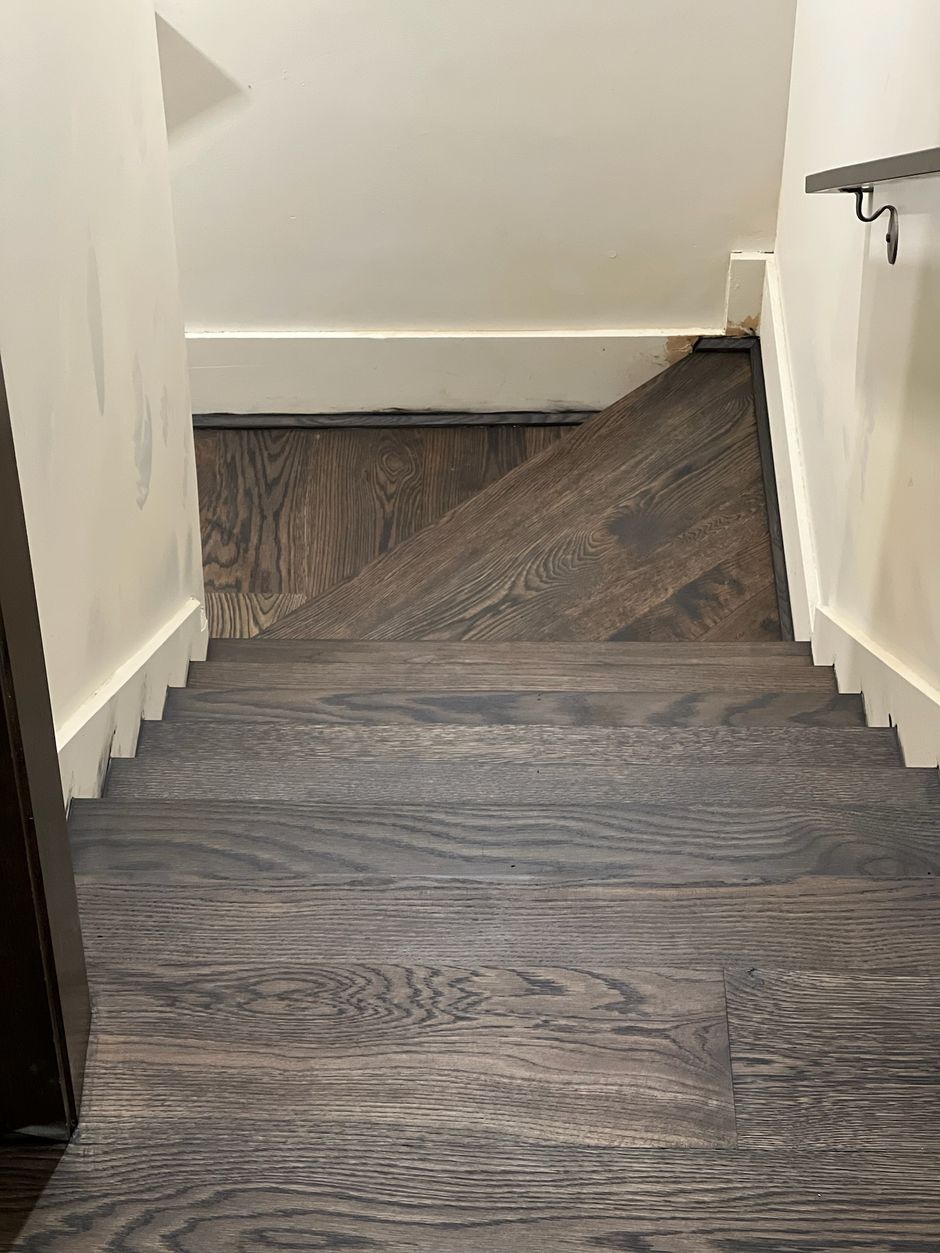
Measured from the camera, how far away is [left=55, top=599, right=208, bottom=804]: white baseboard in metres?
1.57

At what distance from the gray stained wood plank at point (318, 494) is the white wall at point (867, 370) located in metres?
0.90

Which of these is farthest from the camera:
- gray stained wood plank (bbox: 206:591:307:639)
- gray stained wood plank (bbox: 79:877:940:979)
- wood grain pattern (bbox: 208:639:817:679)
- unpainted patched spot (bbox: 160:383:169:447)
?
gray stained wood plank (bbox: 206:591:307:639)

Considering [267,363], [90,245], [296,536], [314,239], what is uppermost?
[90,245]

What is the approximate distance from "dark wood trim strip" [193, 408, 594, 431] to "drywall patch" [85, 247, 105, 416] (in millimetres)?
1870

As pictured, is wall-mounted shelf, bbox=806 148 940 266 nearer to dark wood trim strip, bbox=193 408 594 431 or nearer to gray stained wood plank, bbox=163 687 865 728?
gray stained wood plank, bbox=163 687 865 728

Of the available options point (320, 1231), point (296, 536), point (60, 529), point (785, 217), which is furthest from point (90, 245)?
point (785, 217)

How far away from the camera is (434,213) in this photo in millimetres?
3293

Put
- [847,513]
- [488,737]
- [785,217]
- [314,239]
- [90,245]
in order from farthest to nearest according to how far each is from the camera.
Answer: [314,239] → [785,217] → [847,513] → [488,737] → [90,245]

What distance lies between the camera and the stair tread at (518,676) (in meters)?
2.18

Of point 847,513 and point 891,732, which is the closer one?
point 891,732

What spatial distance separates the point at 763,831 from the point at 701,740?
14.9 inches

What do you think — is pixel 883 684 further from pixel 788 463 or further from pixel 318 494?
pixel 318 494

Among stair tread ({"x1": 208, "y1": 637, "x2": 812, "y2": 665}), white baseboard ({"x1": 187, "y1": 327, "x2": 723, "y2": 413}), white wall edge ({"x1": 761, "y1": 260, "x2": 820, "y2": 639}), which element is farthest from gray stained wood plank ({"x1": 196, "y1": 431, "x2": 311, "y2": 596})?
white wall edge ({"x1": 761, "y1": 260, "x2": 820, "y2": 639})

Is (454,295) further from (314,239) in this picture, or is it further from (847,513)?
(847,513)
